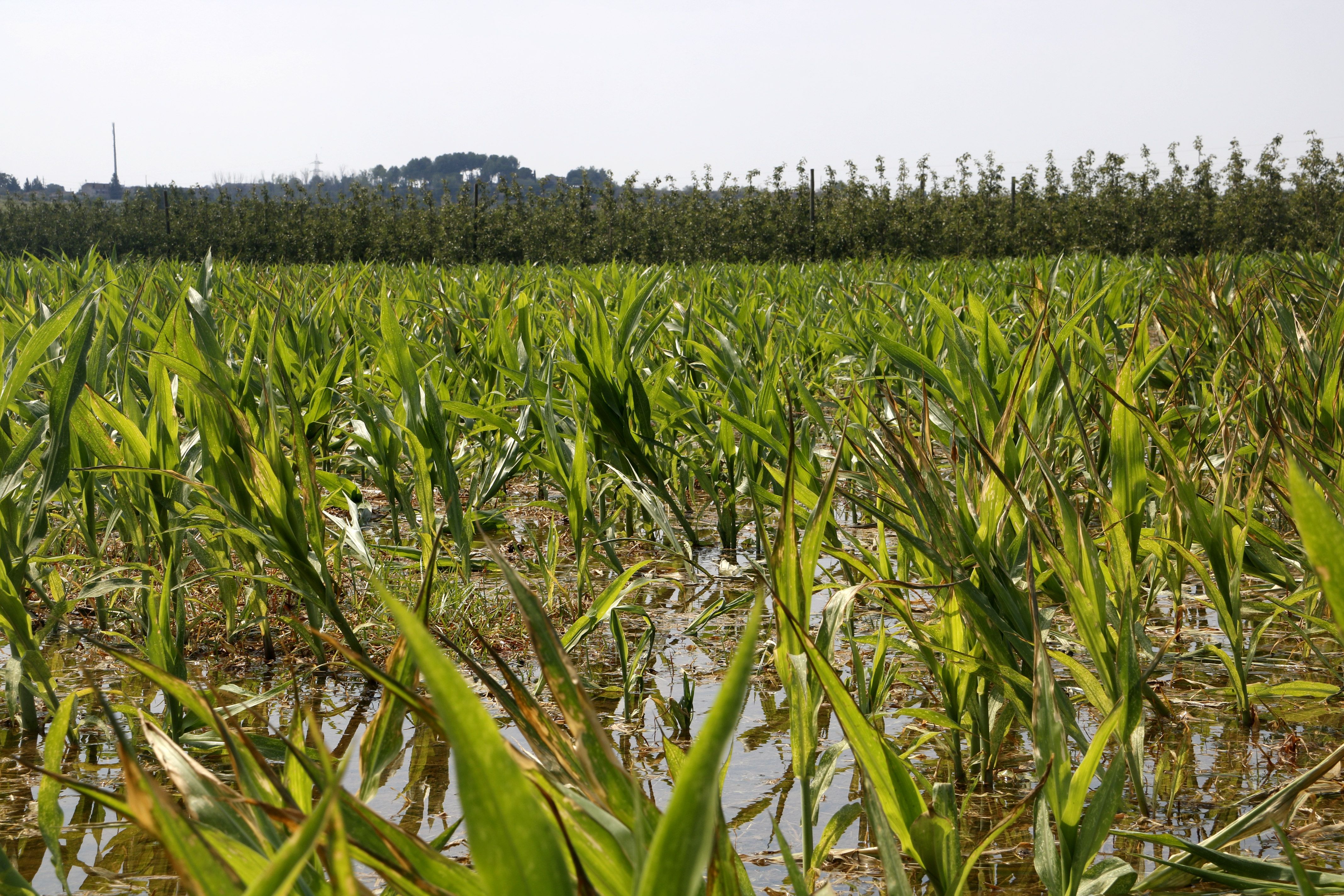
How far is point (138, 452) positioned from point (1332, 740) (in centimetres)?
179

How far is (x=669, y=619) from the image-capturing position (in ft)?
6.87

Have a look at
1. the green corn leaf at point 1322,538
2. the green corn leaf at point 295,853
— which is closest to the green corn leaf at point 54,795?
the green corn leaf at point 295,853

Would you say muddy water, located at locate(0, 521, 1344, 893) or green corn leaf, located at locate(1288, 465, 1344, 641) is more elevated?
green corn leaf, located at locate(1288, 465, 1344, 641)

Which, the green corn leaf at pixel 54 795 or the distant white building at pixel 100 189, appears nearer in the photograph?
the green corn leaf at pixel 54 795

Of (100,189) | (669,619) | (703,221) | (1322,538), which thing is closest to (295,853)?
(1322,538)

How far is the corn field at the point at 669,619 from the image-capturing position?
673 mm

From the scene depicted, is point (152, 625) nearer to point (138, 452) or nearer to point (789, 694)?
point (138, 452)

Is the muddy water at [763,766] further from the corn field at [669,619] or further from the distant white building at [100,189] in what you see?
the distant white building at [100,189]

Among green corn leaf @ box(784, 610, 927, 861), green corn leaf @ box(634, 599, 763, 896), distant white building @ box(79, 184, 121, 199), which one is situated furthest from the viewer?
distant white building @ box(79, 184, 121, 199)

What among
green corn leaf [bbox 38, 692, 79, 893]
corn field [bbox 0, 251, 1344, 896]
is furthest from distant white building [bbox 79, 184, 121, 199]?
green corn leaf [bbox 38, 692, 79, 893]

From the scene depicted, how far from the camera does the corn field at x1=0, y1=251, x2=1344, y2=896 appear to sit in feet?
2.21

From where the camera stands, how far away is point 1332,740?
4.65 feet

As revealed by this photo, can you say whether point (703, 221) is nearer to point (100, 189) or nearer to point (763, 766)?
point (763, 766)

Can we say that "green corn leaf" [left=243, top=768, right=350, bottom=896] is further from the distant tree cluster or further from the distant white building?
the distant white building
